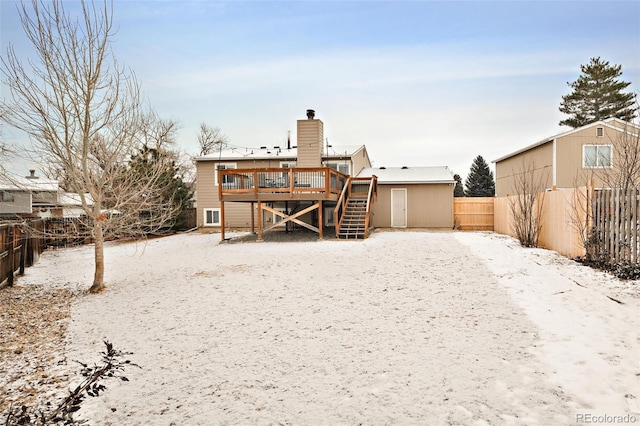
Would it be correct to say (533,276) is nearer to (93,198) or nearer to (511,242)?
(511,242)

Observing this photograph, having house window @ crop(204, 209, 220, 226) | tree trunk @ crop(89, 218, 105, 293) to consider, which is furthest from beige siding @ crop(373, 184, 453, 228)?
tree trunk @ crop(89, 218, 105, 293)

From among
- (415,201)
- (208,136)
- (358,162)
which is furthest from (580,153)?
(208,136)

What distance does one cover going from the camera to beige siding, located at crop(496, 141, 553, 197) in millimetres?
17234

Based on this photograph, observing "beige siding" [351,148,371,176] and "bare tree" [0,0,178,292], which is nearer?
"bare tree" [0,0,178,292]

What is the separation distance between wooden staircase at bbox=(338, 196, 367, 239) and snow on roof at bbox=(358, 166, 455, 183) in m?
3.16

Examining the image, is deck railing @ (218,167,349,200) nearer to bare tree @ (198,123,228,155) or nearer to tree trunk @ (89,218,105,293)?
tree trunk @ (89,218,105,293)

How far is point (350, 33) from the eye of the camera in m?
13.2

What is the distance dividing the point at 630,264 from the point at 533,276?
176cm

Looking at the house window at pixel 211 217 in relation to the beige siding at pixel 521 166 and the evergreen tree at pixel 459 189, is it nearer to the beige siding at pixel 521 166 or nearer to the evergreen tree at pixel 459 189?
the beige siding at pixel 521 166

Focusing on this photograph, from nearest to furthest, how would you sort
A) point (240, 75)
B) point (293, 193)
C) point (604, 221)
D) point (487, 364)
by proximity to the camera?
1. point (487, 364)
2. point (604, 221)
3. point (293, 193)
4. point (240, 75)

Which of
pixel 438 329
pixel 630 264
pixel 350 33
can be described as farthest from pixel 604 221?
pixel 350 33
